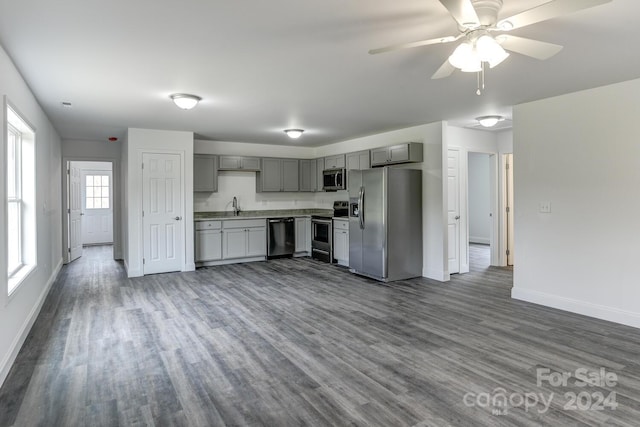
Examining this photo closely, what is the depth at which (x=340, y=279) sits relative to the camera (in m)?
5.93

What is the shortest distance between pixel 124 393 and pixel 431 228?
4.60 metres

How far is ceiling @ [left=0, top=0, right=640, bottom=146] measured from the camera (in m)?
2.31

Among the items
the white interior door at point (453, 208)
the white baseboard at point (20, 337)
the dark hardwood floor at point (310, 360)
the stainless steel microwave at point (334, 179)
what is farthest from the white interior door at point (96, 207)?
the white interior door at point (453, 208)

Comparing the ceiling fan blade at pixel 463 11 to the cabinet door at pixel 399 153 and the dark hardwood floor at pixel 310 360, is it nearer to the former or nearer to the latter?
the dark hardwood floor at pixel 310 360

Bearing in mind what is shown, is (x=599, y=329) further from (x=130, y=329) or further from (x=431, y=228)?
(x=130, y=329)

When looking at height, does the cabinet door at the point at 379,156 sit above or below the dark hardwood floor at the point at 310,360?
above

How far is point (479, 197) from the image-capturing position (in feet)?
33.4

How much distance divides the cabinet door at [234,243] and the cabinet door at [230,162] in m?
1.25

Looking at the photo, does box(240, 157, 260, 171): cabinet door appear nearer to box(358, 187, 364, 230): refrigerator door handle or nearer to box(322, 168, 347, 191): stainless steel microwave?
box(322, 168, 347, 191): stainless steel microwave

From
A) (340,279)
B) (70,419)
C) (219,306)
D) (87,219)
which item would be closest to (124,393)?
(70,419)

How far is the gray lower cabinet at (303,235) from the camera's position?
7.99 m

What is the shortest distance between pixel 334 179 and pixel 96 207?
6.89 m

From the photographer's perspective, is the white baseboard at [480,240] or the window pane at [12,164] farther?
the white baseboard at [480,240]

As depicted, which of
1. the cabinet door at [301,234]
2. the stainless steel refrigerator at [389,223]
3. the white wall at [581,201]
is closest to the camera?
the white wall at [581,201]
